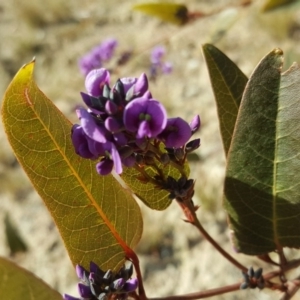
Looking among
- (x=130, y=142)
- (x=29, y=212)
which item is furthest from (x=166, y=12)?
(x=29, y=212)

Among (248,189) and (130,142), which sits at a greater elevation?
(130,142)

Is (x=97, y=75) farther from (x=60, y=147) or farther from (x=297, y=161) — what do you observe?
(x=297, y=161)

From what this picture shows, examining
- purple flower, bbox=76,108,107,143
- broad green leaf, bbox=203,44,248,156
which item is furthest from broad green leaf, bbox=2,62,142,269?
broad green leaf, bbox=203,44,248,156

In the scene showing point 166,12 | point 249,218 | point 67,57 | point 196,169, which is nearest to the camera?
point 249,218

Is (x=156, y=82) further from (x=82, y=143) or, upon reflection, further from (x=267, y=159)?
(x=82, y=143)

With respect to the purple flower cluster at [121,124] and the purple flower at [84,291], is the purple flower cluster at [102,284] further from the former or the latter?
the purple flower cluster at [121,124]
